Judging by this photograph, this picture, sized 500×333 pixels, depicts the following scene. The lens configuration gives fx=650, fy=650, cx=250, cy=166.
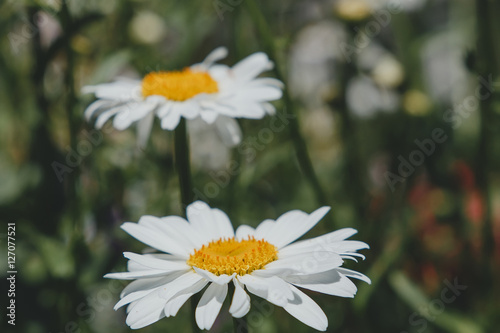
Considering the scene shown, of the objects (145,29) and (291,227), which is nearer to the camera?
(291,227)

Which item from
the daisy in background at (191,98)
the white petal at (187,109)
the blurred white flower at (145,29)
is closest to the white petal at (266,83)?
the daisy in background at (191,98)

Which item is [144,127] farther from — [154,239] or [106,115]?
[154,239]

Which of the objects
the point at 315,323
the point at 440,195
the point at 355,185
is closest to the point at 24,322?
the point at 355,185

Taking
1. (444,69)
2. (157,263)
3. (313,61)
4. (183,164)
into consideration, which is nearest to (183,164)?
(183,164)

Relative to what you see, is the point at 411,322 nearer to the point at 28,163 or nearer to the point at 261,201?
the point at 261,201

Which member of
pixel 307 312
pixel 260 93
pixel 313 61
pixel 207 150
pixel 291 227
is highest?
pixel 313 61

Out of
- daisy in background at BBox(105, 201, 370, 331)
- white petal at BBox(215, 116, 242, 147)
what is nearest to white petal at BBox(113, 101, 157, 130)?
white petal at BBox(215, 116, 242, 147)
